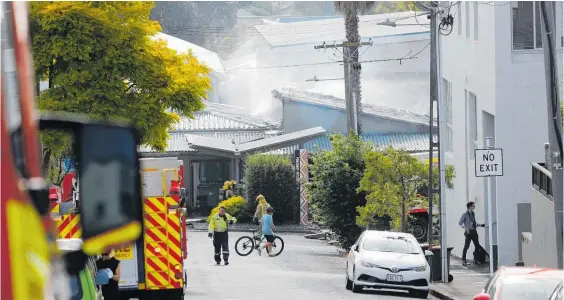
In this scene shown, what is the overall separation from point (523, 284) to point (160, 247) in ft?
23.4

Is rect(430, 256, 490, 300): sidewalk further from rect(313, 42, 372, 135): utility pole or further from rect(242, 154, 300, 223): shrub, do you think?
rect(242, 154, 300, 223): shrub

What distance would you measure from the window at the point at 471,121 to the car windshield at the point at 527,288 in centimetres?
2164

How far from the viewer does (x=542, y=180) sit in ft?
78.2

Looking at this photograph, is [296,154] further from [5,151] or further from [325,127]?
[5,151]

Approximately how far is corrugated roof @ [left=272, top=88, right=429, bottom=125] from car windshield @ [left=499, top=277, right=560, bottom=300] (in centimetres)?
4479

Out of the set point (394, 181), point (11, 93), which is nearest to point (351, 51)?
point (394, 181)

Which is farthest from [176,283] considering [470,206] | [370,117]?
[370,117]

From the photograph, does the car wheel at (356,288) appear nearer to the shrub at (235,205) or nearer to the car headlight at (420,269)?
the car headlight at (420,269)

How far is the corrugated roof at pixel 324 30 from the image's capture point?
2778 inches

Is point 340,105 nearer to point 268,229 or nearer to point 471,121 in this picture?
point 471,121

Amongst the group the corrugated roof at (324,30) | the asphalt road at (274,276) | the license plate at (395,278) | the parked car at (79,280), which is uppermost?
the corrugated roof at (324,30)

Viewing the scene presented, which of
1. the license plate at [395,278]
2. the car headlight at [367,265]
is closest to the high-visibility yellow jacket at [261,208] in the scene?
the car headlight at [367,265]

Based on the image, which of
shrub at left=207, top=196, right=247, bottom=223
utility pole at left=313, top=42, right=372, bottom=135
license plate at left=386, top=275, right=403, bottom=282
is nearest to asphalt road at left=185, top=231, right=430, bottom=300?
license plate at left=386, top=275, right=403, bottom=282

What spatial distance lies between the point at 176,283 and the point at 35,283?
53.4 feet
